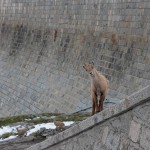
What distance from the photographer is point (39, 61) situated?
707 inches

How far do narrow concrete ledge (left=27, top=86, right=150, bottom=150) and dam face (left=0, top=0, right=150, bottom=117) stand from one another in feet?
22.8

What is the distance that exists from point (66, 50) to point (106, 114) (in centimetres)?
1192

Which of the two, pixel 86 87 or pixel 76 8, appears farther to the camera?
pixel 76 8

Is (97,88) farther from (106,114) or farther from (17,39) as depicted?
(17,39)

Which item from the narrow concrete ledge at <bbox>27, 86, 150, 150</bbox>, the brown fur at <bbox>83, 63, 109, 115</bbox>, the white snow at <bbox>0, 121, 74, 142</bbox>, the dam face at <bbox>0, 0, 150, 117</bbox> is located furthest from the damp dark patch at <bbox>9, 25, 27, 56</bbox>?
the narrow concrete ledge at <bbox>27, 86, 150, 150</bbox>

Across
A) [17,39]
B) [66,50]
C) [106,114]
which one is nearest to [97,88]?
[106,114]

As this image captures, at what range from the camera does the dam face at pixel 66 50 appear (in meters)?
12.7

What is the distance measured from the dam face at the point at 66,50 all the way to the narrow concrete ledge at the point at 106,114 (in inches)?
273

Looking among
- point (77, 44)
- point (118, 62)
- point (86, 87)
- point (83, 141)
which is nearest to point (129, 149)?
point (83, 141)

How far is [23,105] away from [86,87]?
4133 millimetres

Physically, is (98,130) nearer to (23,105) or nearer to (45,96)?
(45,96)

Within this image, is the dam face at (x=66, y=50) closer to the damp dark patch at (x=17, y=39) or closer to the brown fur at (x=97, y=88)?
the damp dark patch at (x=17, y=39)

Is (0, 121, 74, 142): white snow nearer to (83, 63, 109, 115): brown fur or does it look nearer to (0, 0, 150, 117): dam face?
(83, 63, 109, 115): brown fur

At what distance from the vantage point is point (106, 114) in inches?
172
